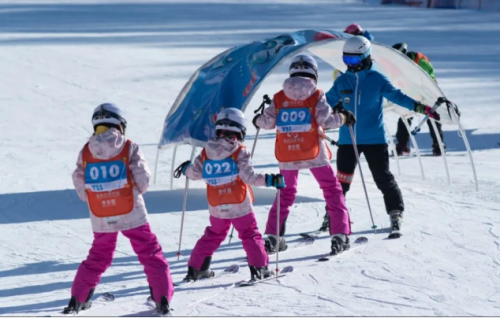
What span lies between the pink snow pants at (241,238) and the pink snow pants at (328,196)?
3.10 feet

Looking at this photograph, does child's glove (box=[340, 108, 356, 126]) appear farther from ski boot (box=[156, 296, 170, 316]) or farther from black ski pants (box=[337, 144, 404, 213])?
ski boot (box=[156, 296, 170, 316])

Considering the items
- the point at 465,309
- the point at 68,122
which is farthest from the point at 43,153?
the point at 465,309

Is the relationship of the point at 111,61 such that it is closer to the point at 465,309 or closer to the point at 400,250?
the point at 400,250

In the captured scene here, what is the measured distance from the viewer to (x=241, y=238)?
6426 millimetres

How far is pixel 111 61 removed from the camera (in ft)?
61.9

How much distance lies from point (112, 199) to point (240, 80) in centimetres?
314

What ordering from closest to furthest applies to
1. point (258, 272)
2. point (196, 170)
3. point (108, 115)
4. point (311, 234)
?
point (108, 115) → point (196, 170) → point (258, 272) → point (311, 234)

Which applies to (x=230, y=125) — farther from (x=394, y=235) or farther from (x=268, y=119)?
(x=394, y=235)

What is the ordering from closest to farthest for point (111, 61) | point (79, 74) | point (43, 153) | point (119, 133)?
point (119, 133) < point (43, 153) < point (79, 74) < point (111, 61)

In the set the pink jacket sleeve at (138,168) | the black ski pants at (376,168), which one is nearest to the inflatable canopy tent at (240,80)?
the black ski pants at (376,168)

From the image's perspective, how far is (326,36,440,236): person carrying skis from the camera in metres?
7.73

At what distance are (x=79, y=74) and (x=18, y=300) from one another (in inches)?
452

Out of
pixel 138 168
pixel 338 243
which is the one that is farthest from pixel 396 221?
pixel 138 168

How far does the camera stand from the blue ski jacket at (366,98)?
25.5ft
